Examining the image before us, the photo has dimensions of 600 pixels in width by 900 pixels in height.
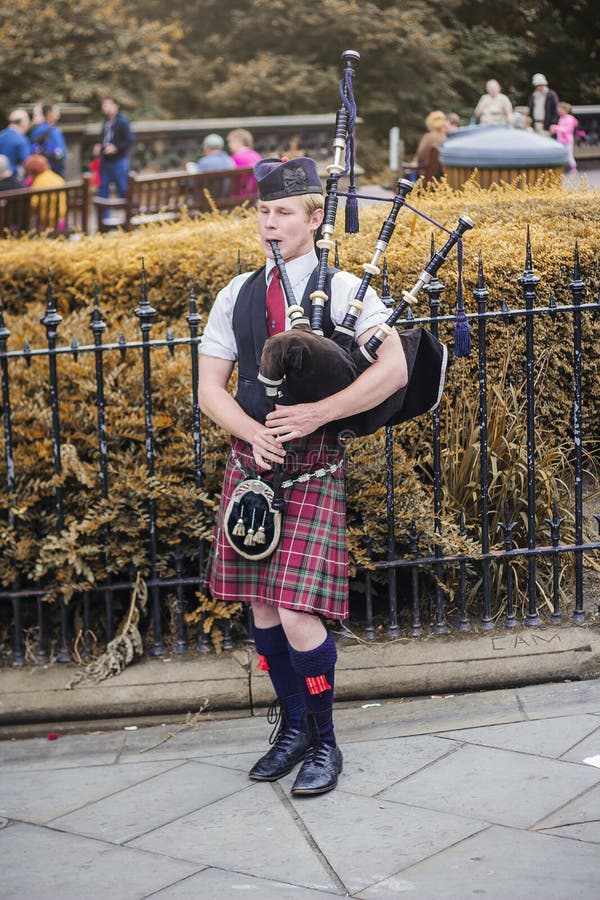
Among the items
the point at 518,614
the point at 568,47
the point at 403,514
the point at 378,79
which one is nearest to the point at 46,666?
the point at 403,514

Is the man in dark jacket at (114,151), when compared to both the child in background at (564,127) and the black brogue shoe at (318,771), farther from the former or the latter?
the black brogue shoe at (318,771)

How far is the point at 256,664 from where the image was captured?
184 inches

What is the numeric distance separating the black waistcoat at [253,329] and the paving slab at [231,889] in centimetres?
135

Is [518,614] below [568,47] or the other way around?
below

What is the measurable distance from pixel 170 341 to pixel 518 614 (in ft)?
5.95

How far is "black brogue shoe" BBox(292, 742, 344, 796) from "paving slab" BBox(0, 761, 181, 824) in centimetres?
53

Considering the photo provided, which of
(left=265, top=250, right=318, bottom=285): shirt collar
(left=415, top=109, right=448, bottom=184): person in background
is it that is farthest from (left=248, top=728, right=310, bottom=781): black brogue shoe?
(left=415, top=109, right=448, bottom=184): person in background

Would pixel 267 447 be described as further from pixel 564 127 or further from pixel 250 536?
pixel 564 127

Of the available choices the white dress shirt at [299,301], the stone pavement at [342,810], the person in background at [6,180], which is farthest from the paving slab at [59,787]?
the person in background at [6,180]

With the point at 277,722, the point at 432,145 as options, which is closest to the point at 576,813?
the point at 277,722

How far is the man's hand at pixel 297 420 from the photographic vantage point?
358 centimetres

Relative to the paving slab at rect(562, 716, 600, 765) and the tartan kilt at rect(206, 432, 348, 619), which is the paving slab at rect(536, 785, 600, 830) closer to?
the paving slab at rect(562, 716, 600, 765)

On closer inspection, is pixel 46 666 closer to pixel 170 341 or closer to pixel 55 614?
pixel 55 614

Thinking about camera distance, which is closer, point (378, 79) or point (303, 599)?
point (303, 599)
